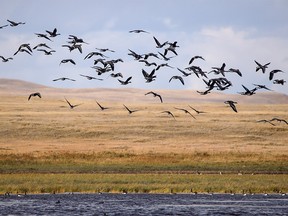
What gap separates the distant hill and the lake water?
123 m

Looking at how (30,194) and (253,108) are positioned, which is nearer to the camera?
(30,194)

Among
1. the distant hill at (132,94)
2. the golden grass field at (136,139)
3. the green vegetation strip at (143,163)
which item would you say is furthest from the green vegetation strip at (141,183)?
the distant hill at (132,94)

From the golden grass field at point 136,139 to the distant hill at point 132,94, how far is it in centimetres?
4666

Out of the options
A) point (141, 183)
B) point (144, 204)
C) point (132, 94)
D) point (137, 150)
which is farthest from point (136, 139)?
point (132, 94)

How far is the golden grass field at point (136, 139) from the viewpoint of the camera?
5816 cm

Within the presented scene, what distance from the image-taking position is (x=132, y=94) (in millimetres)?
178000

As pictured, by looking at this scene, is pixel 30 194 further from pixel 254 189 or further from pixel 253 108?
pixel 253 108

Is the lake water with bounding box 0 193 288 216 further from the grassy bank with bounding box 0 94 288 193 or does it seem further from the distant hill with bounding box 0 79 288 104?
the distant hill with bounding box 0 79 288 104

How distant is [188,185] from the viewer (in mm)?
45344

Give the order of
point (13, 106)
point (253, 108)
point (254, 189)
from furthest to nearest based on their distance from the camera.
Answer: point (253, 108) → point (13, 106) → point (254, 189)

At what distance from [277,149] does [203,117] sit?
28128 millimetres

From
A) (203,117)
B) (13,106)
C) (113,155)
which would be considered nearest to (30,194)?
(113,155)

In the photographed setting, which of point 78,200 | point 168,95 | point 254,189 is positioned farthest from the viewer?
point 168,95

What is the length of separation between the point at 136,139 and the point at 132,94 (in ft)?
320
